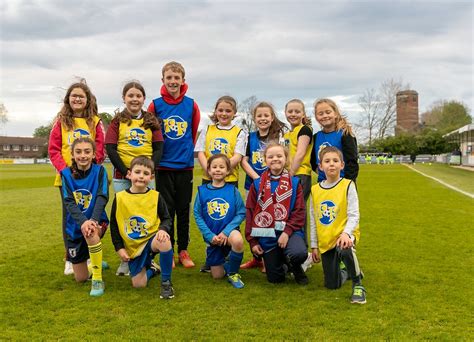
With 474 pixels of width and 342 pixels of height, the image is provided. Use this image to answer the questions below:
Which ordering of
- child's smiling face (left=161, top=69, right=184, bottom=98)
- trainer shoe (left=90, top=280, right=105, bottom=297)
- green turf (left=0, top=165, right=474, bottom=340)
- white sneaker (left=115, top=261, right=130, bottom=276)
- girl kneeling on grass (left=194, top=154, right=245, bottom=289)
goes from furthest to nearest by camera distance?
child's smiling face (left=161, top=69, right=184, bottom=98)
white sneaker (left=115, top=261, right=130, bottom=276)
girl kneeling on grass (left=194, top=154, right=245, bottom=289)
trainer shoe (left=90, top=280, right=105, bottom=297)
green turf (left=0, top=165, right=474, bottom=340)

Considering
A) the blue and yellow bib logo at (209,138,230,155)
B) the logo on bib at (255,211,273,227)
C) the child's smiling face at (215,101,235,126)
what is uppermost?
the child's smiling face at (215,101,235,126)

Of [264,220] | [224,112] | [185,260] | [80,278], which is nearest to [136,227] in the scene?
[80,278]

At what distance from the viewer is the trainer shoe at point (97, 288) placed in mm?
4266

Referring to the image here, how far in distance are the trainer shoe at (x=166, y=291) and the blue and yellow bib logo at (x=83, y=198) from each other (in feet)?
3.88

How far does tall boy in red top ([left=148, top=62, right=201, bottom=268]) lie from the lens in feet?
17.5

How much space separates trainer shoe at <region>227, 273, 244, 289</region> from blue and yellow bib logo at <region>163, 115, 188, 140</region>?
1.80 meters

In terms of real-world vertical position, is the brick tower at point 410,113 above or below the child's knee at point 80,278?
above

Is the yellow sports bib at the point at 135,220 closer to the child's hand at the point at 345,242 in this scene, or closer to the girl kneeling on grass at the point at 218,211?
the girl kneeling on grass at the point at 218,211

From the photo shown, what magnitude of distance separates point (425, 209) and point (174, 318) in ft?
27.4

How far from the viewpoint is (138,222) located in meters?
4.52

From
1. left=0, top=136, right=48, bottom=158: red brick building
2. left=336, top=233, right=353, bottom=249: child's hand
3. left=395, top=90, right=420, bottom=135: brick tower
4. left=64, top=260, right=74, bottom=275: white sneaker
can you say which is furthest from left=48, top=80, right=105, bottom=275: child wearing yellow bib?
left=0, top=136, right=48, bottom=158: red brick building

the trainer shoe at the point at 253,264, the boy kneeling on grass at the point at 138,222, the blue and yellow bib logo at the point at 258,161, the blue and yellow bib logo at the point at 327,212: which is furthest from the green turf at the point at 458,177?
the boy kneeling on grass at the point at 138,222

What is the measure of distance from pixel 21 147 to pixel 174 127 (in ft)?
360

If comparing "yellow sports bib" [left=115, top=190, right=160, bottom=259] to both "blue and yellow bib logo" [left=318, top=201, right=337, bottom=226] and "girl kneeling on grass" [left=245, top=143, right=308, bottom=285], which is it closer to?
"girl kneeling on grass" [left=245, top=143, right=308, bottom=285]
